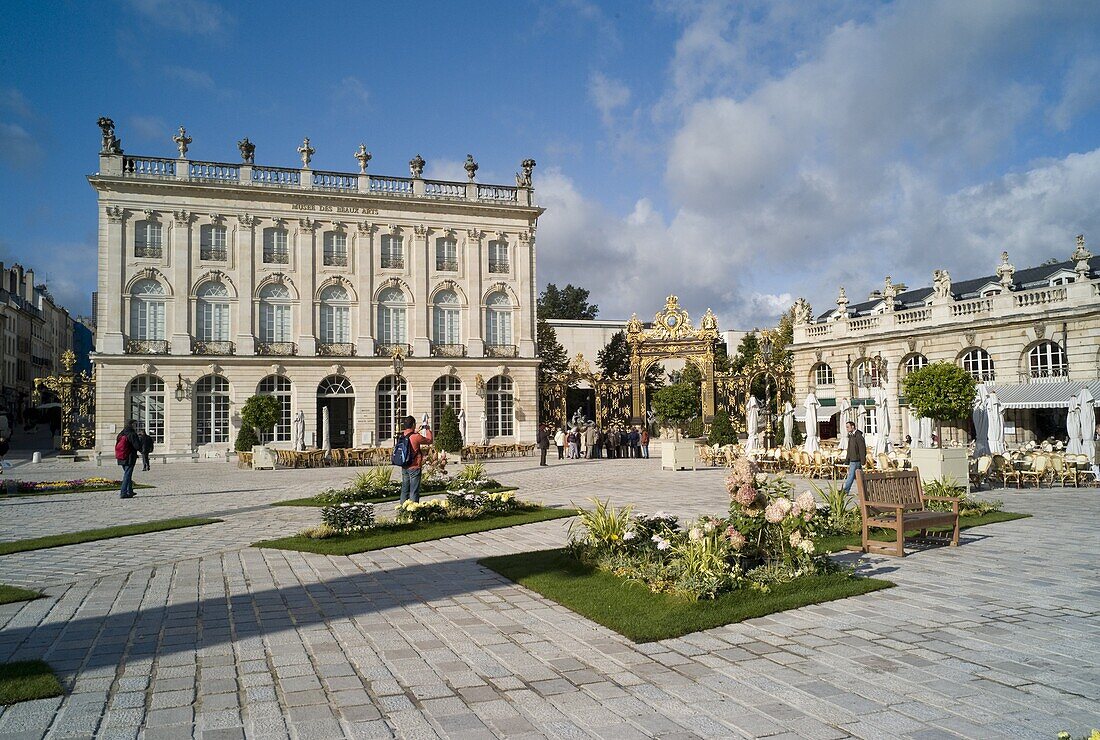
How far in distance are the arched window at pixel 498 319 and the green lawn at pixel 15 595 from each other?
110ft

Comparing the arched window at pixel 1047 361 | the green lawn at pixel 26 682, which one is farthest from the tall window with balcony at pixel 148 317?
the arched window at pixel 1047 361

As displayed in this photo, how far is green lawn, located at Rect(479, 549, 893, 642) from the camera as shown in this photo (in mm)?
6438

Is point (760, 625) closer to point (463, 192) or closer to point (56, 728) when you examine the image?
point (56, 728)

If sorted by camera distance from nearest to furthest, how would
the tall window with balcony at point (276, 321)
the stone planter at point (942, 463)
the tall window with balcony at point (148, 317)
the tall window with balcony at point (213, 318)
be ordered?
the stone planter at point (942, 463), the tall window with balcony at point (148, 317), the tall window with balcony at point (213, 318), the tall window with balcony at point (276, 321)

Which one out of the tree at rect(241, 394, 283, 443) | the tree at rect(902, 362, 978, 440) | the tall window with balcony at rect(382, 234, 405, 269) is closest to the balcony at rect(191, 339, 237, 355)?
the tree at rect(241, 394, 283, 443)

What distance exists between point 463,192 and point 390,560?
33.8 metres

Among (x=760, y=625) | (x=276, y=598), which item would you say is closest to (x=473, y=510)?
(x=276, y=598)

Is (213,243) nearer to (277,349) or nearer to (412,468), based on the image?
(277,349)

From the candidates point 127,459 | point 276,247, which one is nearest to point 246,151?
point 276,247

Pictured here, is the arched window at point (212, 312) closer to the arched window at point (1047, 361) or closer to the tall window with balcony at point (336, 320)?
the tall window with balcony at point (336, 320)

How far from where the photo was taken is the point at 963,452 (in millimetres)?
16594

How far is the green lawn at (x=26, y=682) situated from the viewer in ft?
15.7

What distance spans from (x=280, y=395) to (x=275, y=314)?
4.04 m

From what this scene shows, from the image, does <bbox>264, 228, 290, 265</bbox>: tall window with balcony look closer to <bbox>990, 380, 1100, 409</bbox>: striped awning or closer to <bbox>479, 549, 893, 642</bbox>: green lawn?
<bbox>990, 380, 1100, 409</bbox>: striped awning
